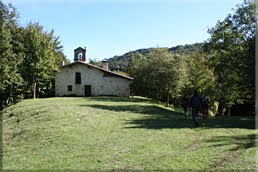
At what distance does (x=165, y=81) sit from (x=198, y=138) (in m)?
27.0

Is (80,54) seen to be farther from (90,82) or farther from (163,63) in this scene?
(163,63)

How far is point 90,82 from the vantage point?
1751 inches

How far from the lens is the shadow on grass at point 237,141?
11.5m

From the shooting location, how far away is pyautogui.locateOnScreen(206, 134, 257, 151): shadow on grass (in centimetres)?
1146

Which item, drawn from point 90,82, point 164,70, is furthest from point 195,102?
point 90,82

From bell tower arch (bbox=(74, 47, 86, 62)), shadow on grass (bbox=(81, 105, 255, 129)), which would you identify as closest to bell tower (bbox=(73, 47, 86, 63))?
bell tower arch (bbox=(74, 47, 86, 62))

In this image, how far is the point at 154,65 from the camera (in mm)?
40750

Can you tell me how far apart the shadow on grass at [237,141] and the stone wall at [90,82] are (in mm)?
31478

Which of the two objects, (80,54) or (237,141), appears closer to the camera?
(237,141)

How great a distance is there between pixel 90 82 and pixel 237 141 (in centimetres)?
3402

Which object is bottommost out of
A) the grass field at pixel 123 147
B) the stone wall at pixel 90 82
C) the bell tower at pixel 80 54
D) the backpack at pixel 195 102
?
the grass field at pixel 123 147

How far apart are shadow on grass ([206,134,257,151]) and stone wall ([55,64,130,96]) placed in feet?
103

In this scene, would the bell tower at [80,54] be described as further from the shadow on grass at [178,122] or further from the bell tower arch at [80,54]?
the shadow on grass at [178,122]

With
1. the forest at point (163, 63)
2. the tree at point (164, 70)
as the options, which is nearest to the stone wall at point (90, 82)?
the forest at point (163, 63)
